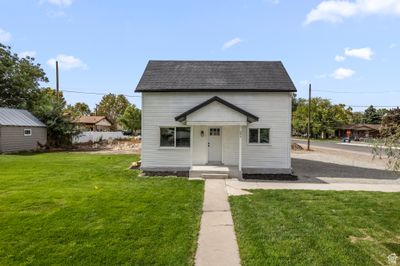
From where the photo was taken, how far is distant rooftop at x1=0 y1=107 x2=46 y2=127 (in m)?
25.1

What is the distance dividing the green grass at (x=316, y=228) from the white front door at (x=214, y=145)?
5.55m

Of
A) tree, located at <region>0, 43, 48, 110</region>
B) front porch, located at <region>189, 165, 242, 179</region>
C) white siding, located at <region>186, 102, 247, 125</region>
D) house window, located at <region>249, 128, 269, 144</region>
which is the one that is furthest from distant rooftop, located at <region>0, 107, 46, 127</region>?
house window, located at <region>249, 128, 269, 144</region>

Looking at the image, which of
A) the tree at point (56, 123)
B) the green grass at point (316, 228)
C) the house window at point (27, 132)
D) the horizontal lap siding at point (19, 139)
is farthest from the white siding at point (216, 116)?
the tree at point (56, 123)

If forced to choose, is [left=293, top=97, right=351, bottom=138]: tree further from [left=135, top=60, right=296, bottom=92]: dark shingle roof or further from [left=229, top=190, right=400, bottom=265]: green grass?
[left=229, top=190, right=400, bottom=265]: green grass

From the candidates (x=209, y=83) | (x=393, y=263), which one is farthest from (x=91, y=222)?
(x=209, y=83)

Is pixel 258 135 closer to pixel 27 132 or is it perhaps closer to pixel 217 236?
pixel 217 236

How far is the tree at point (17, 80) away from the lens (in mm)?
36281

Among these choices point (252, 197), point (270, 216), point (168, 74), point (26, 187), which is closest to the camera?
point (270, 216)

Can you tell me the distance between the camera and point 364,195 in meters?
10.3

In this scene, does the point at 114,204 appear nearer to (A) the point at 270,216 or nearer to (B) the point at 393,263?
(A) the point at 270,216

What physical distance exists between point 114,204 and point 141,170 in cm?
716

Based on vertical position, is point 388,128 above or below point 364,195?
above

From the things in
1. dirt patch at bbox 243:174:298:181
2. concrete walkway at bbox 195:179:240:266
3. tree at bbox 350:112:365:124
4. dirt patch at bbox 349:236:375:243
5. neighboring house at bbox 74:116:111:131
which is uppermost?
tree at bbox 350:112:365:124

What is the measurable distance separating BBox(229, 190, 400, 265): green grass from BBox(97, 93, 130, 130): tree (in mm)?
79324
